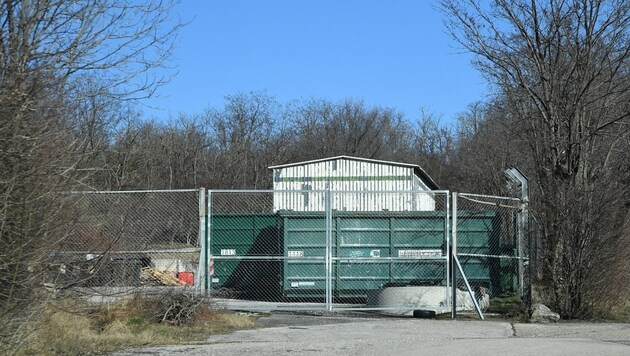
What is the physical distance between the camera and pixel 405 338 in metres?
11.7

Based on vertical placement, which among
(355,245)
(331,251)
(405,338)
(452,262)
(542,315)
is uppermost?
(355,245)

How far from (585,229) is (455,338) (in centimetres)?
432

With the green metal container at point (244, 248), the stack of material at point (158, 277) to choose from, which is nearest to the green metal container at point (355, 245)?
the green metal container at point (244, 248)

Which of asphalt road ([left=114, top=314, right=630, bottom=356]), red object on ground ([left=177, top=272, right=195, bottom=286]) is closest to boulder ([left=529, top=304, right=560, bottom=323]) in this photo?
asphalt road ([left=114, top=314, right=630, bottom=356])

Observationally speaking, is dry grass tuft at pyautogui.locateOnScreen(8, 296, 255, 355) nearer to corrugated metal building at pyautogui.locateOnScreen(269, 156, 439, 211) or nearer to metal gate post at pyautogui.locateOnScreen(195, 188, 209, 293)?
metal gate post at pyautogui.locateOnScreen(195, 188, 209, 293)

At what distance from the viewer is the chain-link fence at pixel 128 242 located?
954cm

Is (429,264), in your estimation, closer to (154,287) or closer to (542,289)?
(542,289)

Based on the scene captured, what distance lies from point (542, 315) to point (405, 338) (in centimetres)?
380

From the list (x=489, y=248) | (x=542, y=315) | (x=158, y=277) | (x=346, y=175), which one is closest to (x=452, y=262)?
(x=542, y=315)

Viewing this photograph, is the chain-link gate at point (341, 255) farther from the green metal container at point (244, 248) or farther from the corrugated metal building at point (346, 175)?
the corrugated metal building at point (346, 175)

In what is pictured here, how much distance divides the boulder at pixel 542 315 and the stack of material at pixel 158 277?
21.7ft

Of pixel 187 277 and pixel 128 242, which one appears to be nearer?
pixel 128 242

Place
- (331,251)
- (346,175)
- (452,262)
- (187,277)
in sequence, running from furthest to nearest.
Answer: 1. (346,175)
2. (331,251)
3. (187,277)
4. (452,262)

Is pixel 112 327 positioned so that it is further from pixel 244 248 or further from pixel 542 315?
pixel 542 315
